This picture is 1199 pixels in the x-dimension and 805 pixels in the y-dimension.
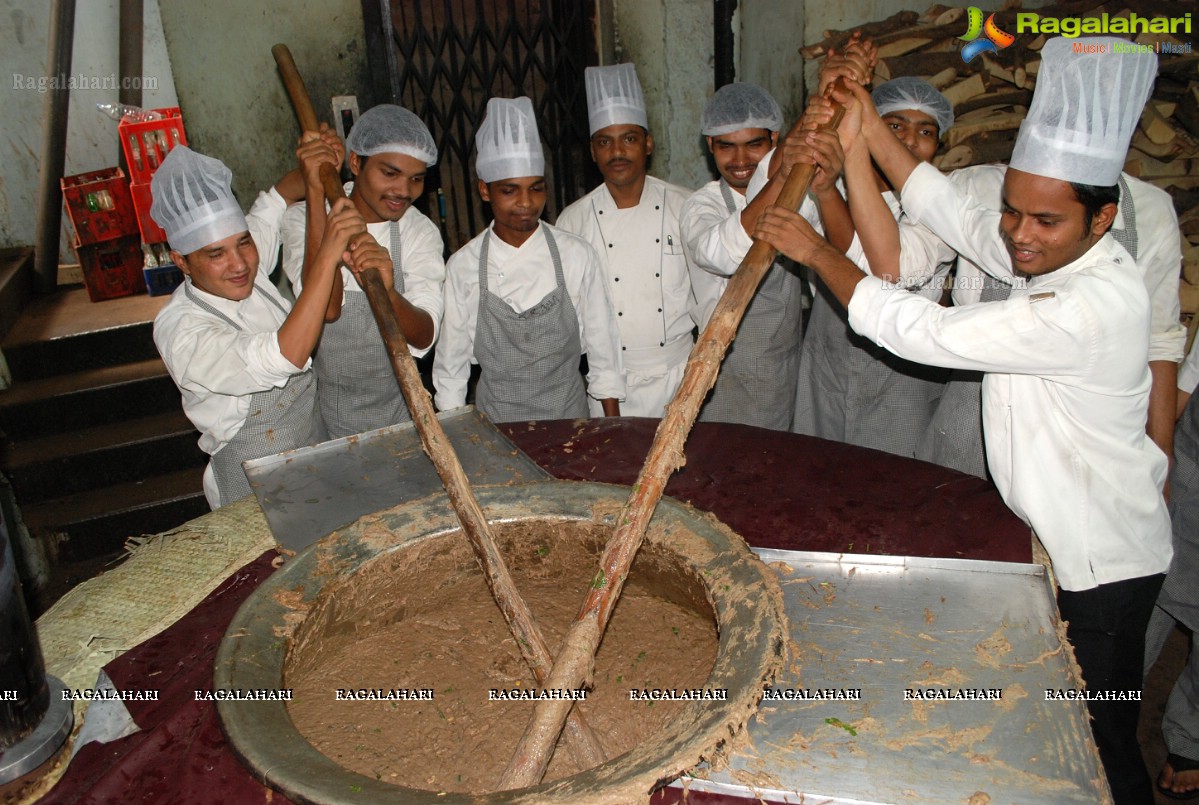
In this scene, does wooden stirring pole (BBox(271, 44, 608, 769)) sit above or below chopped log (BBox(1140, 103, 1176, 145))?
below

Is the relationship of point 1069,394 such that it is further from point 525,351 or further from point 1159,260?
point 525,351

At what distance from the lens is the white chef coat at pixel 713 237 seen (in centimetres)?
269

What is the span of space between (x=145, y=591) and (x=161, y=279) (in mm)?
3414

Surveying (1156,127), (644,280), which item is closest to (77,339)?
(644,280)

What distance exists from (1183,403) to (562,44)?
367 centimetres

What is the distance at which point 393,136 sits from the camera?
284 centimetres

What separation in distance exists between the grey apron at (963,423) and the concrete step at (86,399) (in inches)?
152

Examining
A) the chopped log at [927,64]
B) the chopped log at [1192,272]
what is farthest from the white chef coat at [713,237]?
the chopped log at [1192,272]

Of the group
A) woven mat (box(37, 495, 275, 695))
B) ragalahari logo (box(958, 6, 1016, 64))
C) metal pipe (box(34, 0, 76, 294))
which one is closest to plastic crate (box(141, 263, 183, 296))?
metal pipe (box(34, 0, 76, 294))

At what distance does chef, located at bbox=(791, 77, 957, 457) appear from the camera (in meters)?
2.74

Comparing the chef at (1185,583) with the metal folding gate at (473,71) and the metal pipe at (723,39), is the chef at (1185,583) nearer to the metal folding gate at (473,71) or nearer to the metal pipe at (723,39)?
the metal pipe at (723,39)

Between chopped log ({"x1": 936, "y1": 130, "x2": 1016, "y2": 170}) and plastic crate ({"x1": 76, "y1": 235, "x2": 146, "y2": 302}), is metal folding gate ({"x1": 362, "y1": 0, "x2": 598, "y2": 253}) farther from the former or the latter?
chopped log ({"x1": 936, "y1": 130, "x2": 1016, "y2": 170})

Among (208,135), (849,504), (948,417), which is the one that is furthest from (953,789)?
(208,135)

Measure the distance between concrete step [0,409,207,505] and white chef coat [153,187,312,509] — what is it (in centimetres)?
213
